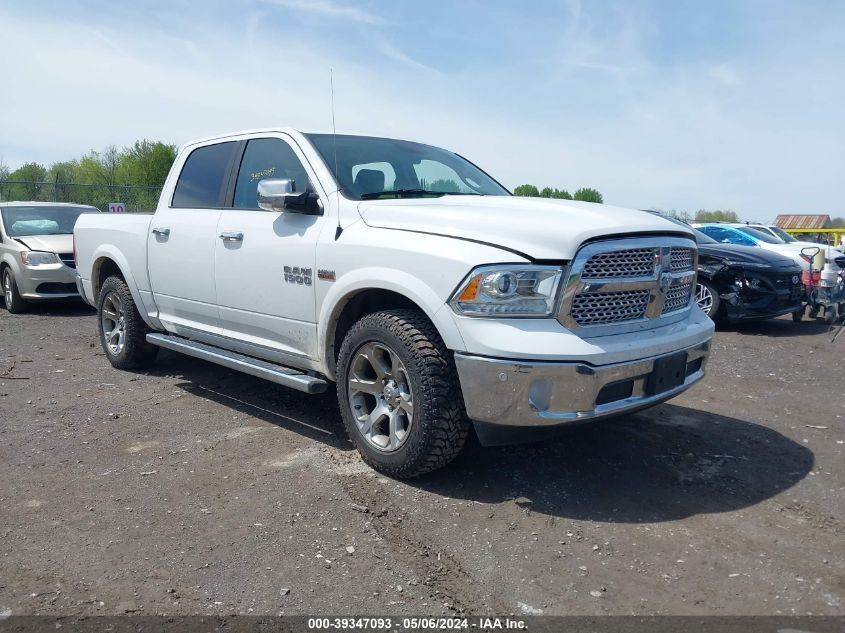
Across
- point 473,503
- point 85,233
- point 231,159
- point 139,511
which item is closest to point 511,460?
point 473,503

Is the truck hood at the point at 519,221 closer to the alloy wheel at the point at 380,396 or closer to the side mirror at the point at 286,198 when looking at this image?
the side mirror at the point at 286,198

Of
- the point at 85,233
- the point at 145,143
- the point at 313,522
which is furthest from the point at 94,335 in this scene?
the point at 145,143

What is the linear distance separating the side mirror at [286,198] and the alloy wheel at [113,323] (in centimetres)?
268

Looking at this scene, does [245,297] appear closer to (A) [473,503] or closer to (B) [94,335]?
(A) [473,503]

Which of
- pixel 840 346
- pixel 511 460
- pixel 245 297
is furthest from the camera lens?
pixel 840 346

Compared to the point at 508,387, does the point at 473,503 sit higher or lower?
lower

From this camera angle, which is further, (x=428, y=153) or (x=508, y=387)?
(x=428, y=153)

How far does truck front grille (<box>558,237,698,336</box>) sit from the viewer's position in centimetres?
336

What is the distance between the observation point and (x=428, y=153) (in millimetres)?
5184

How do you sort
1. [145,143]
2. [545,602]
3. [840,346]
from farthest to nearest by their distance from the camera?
1. [145,143]
2. [840,346]
3. [545,602]

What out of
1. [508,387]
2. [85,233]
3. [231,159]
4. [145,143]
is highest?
[145,143]

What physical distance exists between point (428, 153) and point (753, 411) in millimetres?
3091

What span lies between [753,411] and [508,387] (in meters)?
2.94

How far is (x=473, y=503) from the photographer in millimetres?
3566
